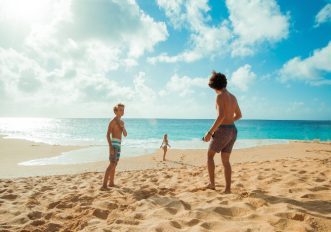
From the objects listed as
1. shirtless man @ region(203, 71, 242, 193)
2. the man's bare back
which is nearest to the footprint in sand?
shirtless man @ region(203, 71, 242, 193)

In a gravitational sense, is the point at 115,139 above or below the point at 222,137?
below

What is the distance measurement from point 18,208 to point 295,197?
4.55m

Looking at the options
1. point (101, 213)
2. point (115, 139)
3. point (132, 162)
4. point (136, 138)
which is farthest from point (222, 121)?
point (136, 138)

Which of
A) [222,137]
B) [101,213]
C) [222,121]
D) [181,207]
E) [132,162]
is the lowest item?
[132,162]

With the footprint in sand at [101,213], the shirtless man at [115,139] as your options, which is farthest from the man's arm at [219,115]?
the shirtless man at [115,139]

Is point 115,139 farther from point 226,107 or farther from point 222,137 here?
point 226,107

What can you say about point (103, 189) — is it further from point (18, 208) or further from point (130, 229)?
point (130, 229)

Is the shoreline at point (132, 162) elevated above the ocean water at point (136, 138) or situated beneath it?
elevated above

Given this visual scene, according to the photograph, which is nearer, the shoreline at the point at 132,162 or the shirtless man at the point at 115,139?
the shirtless man at the point at 115,139

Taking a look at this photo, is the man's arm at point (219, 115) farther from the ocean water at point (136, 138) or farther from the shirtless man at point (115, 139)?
the ocean water at point (136, 138)

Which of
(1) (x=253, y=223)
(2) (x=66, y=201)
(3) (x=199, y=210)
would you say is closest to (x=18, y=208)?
(2) (x=66, y=201)

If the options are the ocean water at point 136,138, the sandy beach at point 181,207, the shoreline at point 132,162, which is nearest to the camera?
the sandy beach at point 181,207

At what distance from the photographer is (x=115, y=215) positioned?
365 cm

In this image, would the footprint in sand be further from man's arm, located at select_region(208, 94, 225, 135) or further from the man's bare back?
the man's bare back
